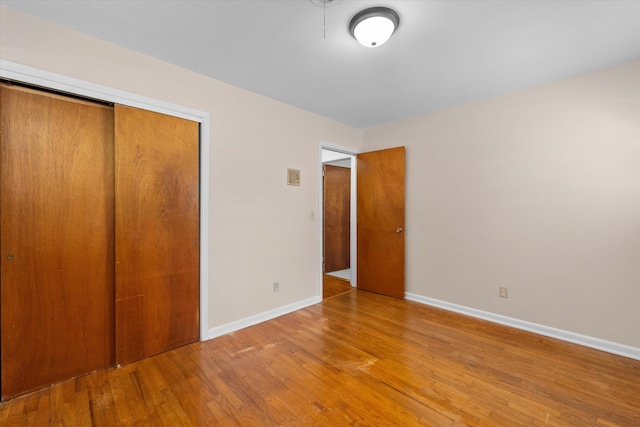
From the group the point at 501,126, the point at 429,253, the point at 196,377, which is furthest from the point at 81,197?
the point at 501,126

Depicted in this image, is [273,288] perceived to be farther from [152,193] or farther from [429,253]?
[429,253]

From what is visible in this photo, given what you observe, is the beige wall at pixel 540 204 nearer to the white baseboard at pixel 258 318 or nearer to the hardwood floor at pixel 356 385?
the hardwood floor at pixel 356 385

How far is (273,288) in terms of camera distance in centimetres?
306

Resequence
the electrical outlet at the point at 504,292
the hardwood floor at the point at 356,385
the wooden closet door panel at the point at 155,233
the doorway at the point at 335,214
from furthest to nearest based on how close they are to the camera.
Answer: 1. the doorway at the point at 335,214
2. the electrical outlet at the point at 504,292
3. the wooden closet door panel at the point at 155,233
4. the hardwood floor at the point at 356,385

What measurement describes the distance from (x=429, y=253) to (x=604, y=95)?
2.21 m

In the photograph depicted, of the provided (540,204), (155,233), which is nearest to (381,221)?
(540,204)

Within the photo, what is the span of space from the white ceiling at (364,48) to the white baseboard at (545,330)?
2.41 meters

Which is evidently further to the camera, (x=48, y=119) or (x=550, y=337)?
(x=550, y=337)

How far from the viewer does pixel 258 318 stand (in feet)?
9.51

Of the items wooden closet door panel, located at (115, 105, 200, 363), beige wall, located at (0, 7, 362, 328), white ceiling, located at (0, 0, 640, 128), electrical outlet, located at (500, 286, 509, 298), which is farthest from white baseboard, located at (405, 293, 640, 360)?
wooden closet door panel, located at (115, 105, 200, 363)

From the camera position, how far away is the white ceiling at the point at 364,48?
1.64m

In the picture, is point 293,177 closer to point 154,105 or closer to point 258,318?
point 154,105

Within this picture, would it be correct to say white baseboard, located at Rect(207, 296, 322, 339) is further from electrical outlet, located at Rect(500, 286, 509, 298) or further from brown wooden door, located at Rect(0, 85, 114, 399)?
electrical outlet, located at Rect(500, 286, 509, 298)

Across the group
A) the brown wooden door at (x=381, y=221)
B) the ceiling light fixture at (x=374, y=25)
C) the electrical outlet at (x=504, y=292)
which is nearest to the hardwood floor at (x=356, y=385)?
the electrical outlet at (x=504, y=292)
